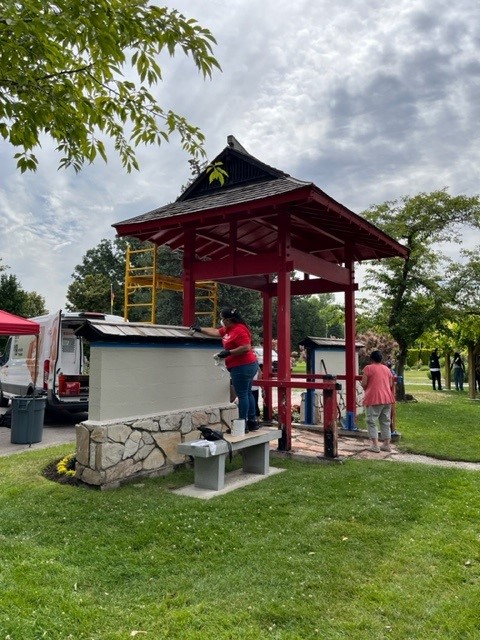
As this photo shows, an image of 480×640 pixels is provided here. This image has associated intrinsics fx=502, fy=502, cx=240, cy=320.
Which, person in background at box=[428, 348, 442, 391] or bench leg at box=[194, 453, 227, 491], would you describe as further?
person in background at box=[428, 348, 442, 391]

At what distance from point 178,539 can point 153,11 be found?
3.96m

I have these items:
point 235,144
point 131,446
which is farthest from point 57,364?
point 235,144

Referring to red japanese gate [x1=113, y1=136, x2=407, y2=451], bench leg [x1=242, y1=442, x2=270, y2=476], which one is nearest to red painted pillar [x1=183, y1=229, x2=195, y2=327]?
red japanese gate [x1=113, y1=136, x2=407, y2=451]

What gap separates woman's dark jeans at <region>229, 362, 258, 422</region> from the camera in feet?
21.4

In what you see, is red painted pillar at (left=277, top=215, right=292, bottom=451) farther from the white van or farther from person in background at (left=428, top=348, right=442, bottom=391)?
person in background at (left=428, top=348, right=442, bottom=391)

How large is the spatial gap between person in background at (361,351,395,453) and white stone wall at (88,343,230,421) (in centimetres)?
223

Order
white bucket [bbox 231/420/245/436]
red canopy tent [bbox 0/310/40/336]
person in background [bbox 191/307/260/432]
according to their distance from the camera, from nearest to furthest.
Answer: white bucket [bbox 231/420/245/436]
person in background [bbox 191/307/260/432]
red canopy tent [bbox 0/310/40/336]

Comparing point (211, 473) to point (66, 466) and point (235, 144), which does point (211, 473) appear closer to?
point (66, 466)

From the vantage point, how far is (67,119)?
3580 millimetres

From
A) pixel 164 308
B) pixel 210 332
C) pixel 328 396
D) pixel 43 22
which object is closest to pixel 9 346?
pixel 210 332

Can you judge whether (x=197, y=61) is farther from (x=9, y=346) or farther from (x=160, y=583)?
(x=9, y=346)

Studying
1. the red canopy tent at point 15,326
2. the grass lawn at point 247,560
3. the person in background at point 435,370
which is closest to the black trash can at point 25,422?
the red canopy tent at point 15,326

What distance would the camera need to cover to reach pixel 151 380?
6.25 metres

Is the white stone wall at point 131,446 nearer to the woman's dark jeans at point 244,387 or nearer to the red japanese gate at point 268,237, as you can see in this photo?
the woman's dark jeans at point 244,387
